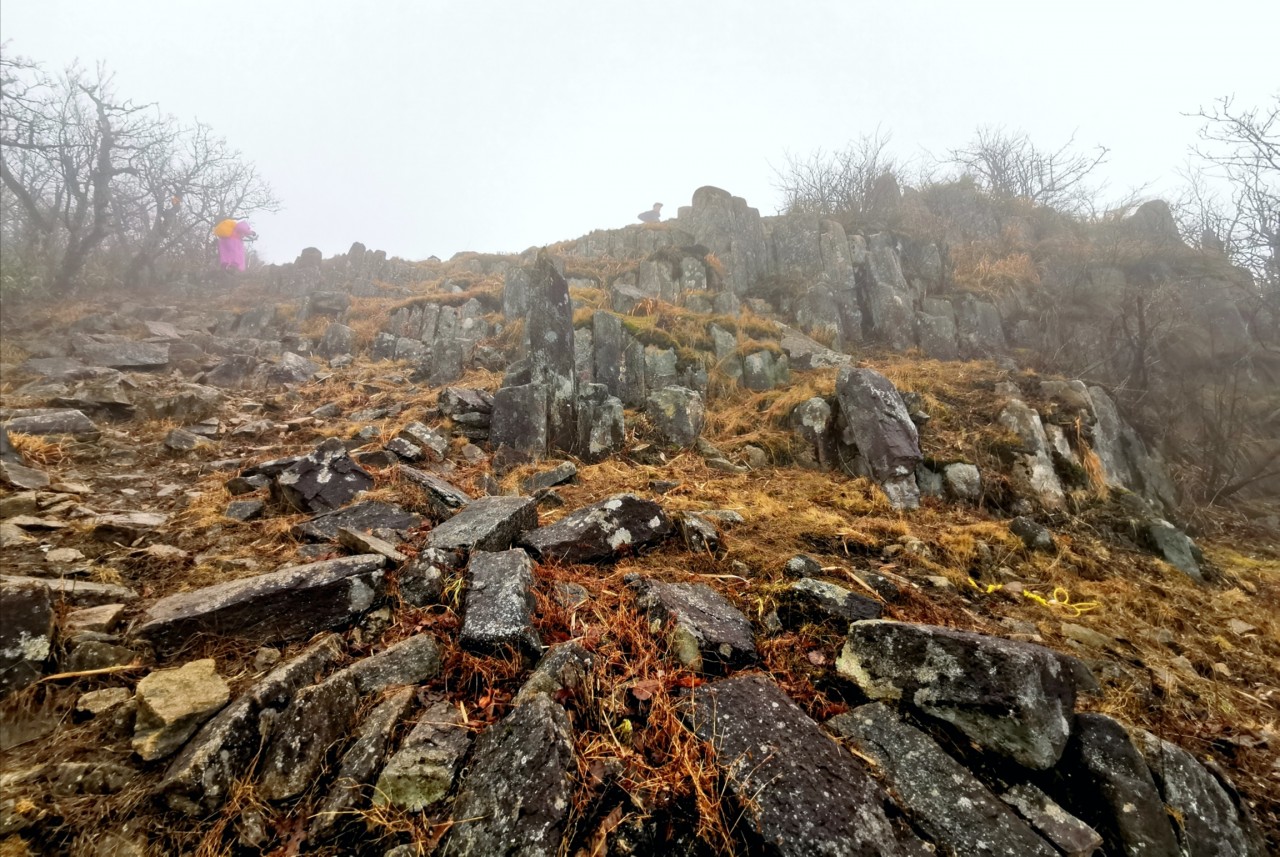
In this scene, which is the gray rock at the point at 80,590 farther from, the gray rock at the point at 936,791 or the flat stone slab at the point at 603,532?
the gray rock at the point at 936,791

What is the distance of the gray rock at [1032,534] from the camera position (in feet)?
16.0

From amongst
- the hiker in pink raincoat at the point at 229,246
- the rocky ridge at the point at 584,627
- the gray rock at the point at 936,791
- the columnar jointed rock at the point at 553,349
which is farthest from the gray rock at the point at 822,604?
the hiker in pink raincoat at the point at 229,246

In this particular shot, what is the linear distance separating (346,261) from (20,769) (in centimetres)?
2074

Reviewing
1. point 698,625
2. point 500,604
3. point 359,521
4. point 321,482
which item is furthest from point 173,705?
point 321,482

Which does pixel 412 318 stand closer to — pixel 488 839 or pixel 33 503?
pixel 33 503

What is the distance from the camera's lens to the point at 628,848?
1.72 m

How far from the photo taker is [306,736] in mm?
2037

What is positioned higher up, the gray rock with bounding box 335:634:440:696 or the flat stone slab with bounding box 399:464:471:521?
the flat stone slab with bounding box 399:464:471:521

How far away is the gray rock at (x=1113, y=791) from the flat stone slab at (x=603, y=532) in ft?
8.44

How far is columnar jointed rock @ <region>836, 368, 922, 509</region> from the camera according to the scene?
5935 millimetres

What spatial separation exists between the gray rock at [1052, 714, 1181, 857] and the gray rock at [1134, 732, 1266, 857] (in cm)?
8

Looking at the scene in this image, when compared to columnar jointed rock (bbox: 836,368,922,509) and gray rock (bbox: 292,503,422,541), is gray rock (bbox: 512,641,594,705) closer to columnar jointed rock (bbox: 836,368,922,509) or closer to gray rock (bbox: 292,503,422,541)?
gray rock (bbox: 292,503,422,541)

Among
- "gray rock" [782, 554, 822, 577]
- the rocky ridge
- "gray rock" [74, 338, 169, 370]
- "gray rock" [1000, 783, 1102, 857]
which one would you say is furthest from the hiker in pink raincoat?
"gray rock" [1000, 783, 1102, 857]

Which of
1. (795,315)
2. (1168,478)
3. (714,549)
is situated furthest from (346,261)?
(1168,478)
